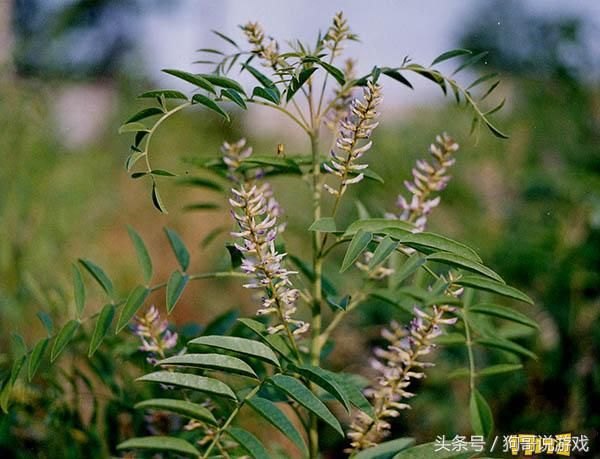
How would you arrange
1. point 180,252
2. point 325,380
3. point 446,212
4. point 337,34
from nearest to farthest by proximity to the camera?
point 325,380 → point 337,34 → point 180,252 → point 446,212

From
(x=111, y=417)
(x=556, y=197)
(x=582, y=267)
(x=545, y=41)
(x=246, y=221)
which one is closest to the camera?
(x=246, y=221)

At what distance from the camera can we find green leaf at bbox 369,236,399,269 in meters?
0.55

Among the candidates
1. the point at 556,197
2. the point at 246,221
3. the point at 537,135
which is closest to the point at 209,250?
the point at 537,135

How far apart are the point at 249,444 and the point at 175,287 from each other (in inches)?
6.2

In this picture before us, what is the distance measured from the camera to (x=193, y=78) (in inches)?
21.4

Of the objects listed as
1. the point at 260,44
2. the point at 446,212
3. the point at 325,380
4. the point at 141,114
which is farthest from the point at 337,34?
the point at 446,212

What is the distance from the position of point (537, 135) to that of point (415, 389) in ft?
2.57

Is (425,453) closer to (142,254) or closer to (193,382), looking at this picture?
(193,382)

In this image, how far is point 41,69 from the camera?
2496mm

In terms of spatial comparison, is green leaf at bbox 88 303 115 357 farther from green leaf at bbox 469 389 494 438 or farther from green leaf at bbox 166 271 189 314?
green leaf at bbox 469 389 494 438

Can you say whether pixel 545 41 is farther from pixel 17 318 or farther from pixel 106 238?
pixel 106 238

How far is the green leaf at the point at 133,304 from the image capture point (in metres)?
0.61

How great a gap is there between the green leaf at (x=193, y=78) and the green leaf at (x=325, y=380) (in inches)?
8.3

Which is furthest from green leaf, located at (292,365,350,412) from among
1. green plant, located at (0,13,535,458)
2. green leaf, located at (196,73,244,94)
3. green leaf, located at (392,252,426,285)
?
green leaf, located at (196,73,244,94)
